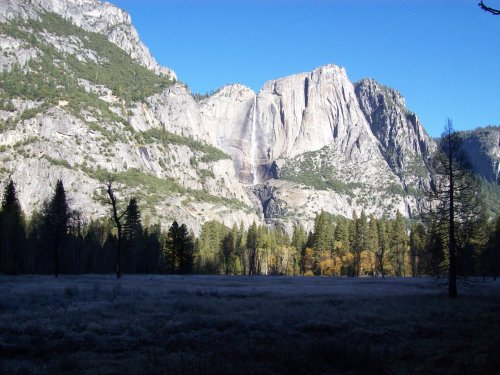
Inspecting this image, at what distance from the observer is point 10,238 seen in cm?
7669

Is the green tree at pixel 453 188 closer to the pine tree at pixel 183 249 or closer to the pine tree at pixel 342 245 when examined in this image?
the pine tree at pixel 183 249

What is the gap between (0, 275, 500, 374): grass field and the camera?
12250mm

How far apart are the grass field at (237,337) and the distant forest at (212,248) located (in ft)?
130

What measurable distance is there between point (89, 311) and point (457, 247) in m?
25.5

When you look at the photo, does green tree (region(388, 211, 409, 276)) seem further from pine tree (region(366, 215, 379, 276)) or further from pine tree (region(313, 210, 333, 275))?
pine tree (region(313, 210, 333, 275))

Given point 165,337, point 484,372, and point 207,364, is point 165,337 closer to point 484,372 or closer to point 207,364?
point 207,364

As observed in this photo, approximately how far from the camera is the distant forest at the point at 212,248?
3041 inches

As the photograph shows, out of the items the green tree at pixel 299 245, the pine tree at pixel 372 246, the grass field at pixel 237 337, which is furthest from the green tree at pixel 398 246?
the grass field at pixel 237 337

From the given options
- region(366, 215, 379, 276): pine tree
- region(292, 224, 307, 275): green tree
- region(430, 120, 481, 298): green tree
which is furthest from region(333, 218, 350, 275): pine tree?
region(430, 120, 481, 298): green tree

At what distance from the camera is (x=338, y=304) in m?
27.0

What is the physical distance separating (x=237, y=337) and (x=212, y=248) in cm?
11281

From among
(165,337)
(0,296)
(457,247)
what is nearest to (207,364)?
(165,337)

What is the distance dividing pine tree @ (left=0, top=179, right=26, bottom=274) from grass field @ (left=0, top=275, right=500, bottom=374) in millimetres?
55875

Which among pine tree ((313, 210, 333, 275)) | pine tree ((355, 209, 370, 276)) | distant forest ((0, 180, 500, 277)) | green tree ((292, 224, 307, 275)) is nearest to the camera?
distant forest ((0, 180, 500, 277))
